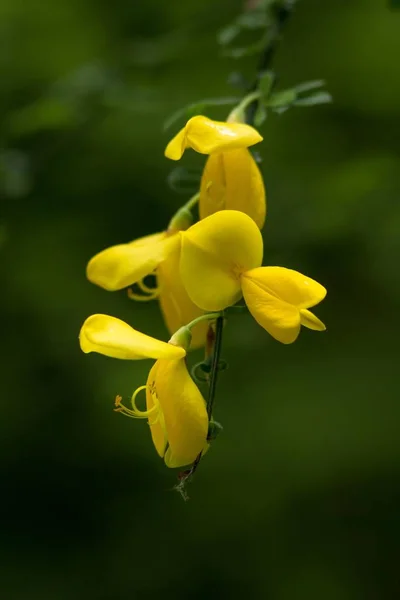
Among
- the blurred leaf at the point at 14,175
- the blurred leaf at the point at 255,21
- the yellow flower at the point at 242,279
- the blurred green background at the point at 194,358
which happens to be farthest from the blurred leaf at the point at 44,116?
the yellow flower at the point at 242,279

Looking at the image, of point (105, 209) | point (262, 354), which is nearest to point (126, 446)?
point (262, 354)

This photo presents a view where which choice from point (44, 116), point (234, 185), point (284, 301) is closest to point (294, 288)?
point (284, 301)

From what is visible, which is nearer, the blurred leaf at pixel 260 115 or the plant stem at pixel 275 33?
the blurred leaf at pixel 260 115

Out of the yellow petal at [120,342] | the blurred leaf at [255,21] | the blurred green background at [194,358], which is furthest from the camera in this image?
the blurred green background at [194,358]

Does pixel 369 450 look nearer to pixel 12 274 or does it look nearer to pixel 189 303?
pixel 12 274

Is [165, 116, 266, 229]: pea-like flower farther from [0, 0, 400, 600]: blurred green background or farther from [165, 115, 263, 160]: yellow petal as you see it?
[0, 0, 400, 600]: blurred green background

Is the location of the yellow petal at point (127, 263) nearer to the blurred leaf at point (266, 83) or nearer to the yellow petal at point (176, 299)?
the yellow petal at point (176, 299)
